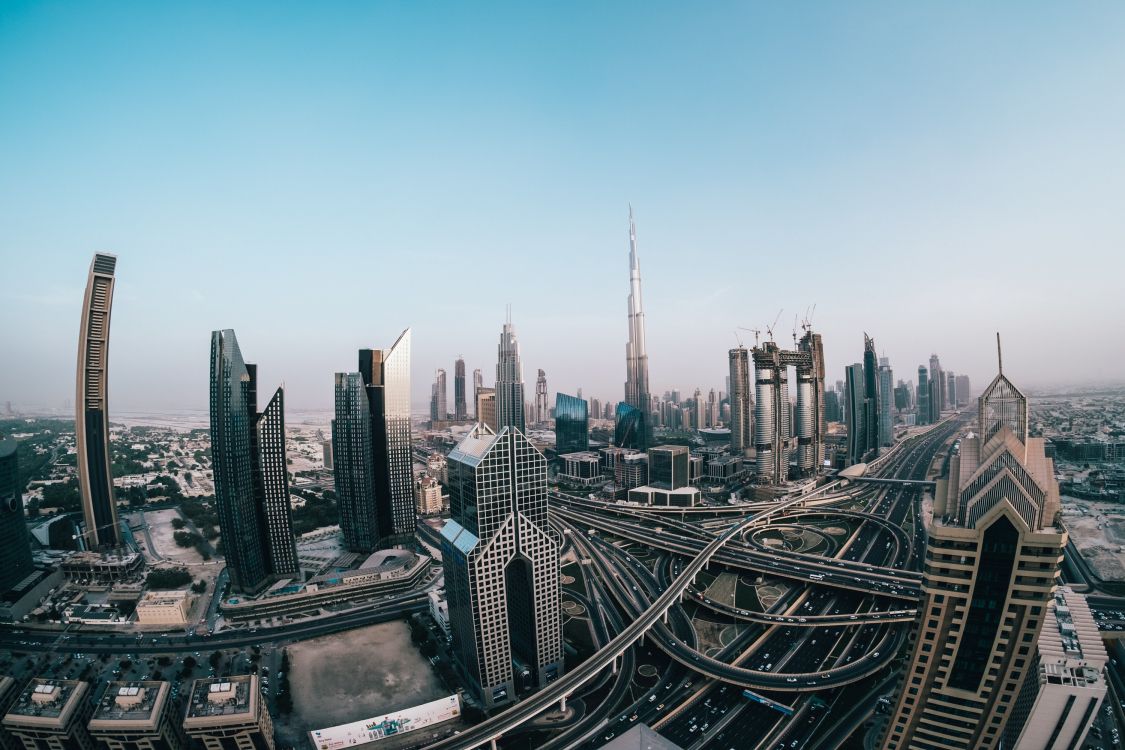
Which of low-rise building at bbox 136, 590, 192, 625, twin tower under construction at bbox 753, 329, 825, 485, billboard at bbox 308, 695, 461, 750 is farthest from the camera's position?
twin tower under construction at bbox 753, 329, 825, 485

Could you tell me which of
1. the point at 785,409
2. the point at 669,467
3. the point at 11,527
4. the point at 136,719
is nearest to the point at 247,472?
the point at 11,527

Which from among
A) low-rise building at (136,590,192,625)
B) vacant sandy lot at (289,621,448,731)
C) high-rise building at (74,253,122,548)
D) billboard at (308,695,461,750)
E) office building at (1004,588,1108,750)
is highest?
high-rise building at (74,253,122,548)

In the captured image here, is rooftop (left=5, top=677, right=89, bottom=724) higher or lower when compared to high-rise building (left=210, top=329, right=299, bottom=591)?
lower

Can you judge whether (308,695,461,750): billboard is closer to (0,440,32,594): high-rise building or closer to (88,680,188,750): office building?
(88,680,188,750): office building

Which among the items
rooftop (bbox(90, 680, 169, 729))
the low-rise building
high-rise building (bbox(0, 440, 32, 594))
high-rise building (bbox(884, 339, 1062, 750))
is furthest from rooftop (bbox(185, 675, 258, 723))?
high-rise building (bbox(0, 440, 32, 594))

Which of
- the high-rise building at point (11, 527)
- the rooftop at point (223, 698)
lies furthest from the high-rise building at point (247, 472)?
the rooftop at point (223, 698)

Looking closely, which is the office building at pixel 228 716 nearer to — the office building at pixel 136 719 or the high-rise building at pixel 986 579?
the office building at pixel 136 719

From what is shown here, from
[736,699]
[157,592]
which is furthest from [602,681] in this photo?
[157,592]

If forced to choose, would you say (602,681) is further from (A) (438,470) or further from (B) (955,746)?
(A) (438,470)
